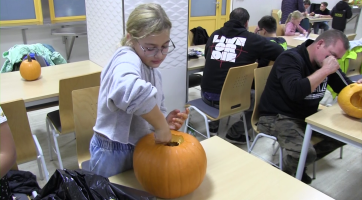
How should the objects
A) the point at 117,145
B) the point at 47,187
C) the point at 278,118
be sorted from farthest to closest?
1. the point at 278,118
2. the point at 117,145
3. the point at 47,187

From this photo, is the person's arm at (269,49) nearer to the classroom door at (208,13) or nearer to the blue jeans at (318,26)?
the classroom door at (208,13)

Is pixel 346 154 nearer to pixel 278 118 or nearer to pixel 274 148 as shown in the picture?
pixel 274 148

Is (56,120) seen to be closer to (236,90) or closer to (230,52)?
(236,90)

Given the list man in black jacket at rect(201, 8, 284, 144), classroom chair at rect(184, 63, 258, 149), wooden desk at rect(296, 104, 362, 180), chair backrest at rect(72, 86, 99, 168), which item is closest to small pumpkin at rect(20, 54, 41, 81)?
chair backrest at rect(72, 86, 99, 168)

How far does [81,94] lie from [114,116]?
61 centimetres

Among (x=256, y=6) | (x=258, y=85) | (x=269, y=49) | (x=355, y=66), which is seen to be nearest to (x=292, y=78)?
(x=258, y=85)

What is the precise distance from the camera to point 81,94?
5.22 ft

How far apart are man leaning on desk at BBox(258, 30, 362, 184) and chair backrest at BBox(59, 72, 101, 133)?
49.3 inches

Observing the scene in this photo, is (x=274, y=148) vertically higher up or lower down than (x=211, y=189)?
lower down

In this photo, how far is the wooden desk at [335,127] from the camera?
1469mm

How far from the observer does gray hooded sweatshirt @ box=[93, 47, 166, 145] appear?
869mm

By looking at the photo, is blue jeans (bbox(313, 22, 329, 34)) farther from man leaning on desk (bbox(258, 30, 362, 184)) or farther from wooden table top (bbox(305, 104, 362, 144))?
wooden table top (bbox(305, 104, 362, 144))

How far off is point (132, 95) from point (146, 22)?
0.95 feet

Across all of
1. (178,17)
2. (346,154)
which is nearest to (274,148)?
(346,154)
